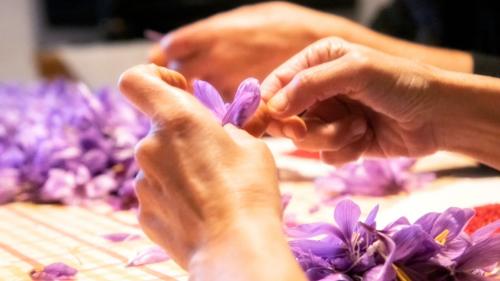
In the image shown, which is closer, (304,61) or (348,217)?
(348,217)

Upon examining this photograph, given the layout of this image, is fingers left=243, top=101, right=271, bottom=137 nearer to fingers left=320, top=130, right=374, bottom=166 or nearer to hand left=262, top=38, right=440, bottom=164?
hand left=262, top=38, right=440, bottom=164

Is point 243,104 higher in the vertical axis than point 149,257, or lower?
higher

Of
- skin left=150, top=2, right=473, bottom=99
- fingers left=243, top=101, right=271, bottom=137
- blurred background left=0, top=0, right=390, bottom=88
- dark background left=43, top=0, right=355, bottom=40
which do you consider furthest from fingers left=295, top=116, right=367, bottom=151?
dark background left=43, top=0, right=355, bottom=40

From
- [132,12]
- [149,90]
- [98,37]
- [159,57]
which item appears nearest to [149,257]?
[149,90]

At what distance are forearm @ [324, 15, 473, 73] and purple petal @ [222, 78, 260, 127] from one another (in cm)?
59

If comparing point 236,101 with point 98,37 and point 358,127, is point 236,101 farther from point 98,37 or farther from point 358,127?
point 98,37

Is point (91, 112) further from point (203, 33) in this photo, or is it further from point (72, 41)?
point (72, 41)

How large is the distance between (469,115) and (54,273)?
0.43 metres

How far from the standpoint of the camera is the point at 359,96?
0.71 meters

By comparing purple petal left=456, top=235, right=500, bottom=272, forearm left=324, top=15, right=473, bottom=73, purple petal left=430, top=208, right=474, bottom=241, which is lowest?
forearm left=324, top=15, right=473, bottom=73

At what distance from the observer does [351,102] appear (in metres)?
0.78

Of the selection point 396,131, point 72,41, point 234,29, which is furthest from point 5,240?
point 72,41

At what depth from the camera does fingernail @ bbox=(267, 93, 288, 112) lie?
2.18 feet

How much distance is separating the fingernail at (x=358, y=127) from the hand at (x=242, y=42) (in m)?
0.37
